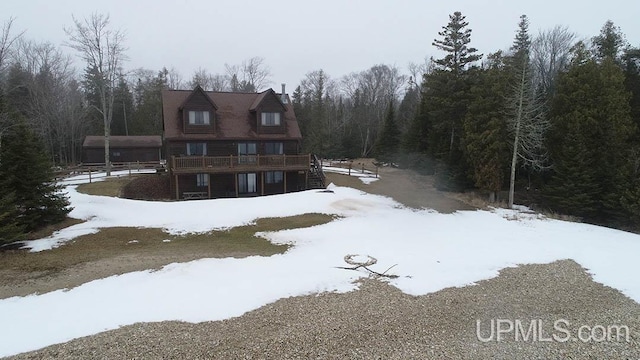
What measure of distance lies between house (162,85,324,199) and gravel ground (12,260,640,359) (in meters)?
18.2

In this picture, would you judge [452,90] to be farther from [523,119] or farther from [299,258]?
[299,258]

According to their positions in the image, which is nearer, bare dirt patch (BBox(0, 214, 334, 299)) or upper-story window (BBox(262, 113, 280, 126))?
bare dirt patch (BBox(0, 214, 334, 299))

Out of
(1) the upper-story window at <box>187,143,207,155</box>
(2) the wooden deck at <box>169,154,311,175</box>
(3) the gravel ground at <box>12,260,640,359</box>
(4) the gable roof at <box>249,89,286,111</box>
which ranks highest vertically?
(4) the gable roof at <box>249,89,286,111</box>

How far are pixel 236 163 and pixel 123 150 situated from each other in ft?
73.4

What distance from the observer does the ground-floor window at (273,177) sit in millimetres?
29200

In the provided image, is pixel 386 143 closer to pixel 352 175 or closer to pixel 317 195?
pixel 352 175

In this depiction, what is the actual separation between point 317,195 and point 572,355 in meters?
17.2

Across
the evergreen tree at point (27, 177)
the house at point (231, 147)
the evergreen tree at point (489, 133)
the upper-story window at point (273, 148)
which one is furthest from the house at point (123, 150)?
the evergreen tree at point (489, 133)

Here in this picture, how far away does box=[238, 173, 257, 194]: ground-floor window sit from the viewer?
1118 inches

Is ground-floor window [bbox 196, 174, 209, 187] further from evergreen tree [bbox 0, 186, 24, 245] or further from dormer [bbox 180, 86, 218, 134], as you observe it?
evergreen tree [bbox 0, 186, 24, 245]

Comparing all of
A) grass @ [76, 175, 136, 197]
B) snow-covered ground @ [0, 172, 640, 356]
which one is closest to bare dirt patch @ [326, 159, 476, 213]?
snow-covered ground @ [0, 172, 640, 356]

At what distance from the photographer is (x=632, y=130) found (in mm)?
23953

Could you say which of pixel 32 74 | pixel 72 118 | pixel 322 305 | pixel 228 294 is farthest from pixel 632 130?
pixel 32 74

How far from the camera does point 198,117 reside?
2781 cm
